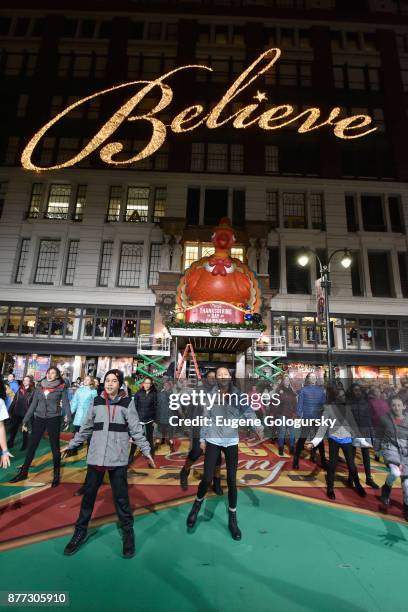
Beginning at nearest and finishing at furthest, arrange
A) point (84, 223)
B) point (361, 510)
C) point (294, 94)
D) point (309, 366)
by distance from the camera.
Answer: point (361, 510) < point (309, 366) < point (84, 223) < point (294, 94)

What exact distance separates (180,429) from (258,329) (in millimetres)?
10186

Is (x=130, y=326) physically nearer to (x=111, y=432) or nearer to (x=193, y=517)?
(x=193, y=517)

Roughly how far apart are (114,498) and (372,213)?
93.1 feet

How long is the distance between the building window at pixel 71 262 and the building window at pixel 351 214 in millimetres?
21275

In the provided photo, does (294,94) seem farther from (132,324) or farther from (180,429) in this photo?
(180,429)

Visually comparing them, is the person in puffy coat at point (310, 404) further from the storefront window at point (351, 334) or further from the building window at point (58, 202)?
the building window at point (58, 202)

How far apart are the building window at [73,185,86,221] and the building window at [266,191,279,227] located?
47.7ft

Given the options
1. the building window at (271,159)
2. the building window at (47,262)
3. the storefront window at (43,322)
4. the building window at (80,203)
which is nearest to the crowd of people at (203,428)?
the storefront window at (43,322)

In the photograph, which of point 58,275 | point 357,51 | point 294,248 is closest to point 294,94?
point 357,51

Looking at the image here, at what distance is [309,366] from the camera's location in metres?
23.1

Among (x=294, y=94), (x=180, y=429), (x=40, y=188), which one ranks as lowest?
(x=180, y=429)

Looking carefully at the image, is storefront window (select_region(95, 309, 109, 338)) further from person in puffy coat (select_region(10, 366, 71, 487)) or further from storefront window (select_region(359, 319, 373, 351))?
storefront window (select_region(359, 319, 373, 351))

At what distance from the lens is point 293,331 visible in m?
23.8

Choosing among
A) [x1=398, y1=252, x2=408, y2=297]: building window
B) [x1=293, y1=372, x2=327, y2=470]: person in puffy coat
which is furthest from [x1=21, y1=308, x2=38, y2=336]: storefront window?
[x1=398, y1=252, x2=408, y2=297]: building window
